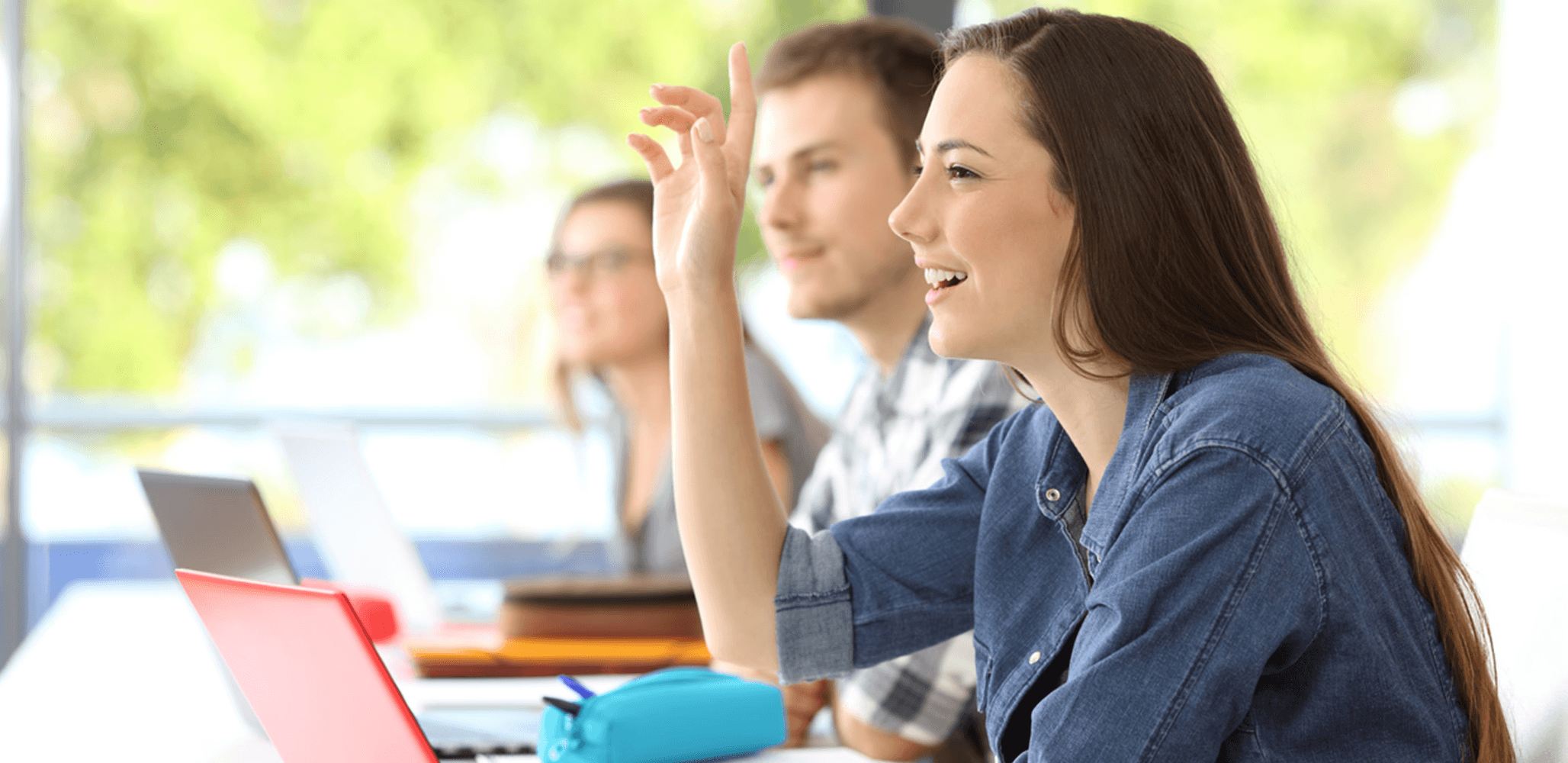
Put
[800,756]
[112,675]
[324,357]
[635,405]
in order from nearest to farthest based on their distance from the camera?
[800,756] < [112,675] < [635,405] < [324,357]

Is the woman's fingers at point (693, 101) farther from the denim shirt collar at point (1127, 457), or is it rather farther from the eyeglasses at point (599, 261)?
the eyeglasses at point (599, 261)

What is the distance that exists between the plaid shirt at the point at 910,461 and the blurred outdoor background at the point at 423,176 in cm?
271

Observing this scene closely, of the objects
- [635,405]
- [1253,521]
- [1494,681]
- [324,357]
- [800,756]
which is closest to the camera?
[1253,521]

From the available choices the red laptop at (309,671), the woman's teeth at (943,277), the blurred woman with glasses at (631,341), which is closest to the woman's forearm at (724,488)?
the woman's teeth at (943,277)

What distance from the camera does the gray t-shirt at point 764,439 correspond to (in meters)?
2.22

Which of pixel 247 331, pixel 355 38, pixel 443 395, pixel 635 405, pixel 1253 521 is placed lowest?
pixel 1253 521

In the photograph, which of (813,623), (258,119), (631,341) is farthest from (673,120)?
(258,119)

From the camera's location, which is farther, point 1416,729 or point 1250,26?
point 1250,26

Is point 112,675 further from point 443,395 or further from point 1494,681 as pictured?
point 443,395

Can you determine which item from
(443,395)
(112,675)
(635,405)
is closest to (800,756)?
(112,675)

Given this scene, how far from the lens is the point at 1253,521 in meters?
0.73

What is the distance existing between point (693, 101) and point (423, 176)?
3.81 metres

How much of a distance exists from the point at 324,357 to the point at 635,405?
8.00 feet

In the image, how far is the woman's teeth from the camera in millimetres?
977
